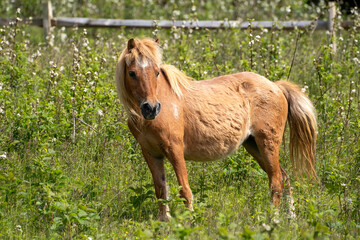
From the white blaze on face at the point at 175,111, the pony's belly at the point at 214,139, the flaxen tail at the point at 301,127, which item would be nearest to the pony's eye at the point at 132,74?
the white blaze on face at the point at 175,111

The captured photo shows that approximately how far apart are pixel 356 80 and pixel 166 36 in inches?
174

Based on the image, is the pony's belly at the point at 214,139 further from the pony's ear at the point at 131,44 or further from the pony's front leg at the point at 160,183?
the pony's ear at the point at 131,44

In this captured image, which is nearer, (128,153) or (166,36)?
(128,153)

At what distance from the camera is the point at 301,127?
5730mm

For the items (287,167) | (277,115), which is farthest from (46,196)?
(287,167)

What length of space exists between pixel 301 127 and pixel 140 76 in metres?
2.19

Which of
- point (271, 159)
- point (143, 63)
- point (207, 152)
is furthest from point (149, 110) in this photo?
point (271, 159)

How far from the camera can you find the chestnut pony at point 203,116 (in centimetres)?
454

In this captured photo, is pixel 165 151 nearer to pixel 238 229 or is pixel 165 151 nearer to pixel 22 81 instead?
pixel 238 229

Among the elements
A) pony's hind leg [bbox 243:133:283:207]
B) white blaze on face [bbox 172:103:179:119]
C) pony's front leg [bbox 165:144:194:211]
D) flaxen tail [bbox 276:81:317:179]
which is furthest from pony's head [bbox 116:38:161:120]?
flaxen tail [bbox 276:81:317:179]

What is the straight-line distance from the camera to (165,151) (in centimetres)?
468

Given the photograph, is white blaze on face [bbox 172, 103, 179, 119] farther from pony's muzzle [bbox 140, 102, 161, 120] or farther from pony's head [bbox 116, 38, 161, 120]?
pony's muzzle [bbox 140, 102, 161, 120]

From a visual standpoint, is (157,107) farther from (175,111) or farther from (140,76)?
(175,111)

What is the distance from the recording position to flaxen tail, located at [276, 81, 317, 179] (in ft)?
18.6
